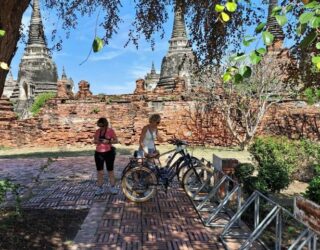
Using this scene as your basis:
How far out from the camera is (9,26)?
3.55 m

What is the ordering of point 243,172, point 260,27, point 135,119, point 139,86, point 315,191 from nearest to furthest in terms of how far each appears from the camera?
1. point 260,27
2. point 315,191
3. point 243,172
4. point 135,119
5. point 139,86

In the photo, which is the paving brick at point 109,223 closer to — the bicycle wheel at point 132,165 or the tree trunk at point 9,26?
the bicycle wheel at point 132,165

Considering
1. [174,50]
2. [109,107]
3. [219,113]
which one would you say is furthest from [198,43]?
[174,50]

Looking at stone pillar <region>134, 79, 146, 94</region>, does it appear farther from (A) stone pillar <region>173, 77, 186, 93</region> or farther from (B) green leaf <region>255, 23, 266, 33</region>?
(B) green leaf <region>255, 23, 266, 33</region>

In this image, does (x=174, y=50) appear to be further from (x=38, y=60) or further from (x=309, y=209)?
(x=309, y=209)

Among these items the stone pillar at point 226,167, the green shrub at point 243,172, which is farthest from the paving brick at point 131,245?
the green shrub at point 243,172

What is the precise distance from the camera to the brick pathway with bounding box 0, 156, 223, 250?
5117 millimetres

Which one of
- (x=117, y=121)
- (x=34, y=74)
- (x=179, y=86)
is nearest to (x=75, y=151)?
(x=117, y=121)

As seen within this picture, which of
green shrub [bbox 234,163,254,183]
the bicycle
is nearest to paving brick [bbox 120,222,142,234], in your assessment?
the bicycle

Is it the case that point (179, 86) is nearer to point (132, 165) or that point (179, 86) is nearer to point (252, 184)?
point (252, 184)

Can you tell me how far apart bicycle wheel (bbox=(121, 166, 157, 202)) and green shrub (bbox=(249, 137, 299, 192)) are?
212cm

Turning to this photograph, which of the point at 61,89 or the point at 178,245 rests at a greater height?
the point at 61,89

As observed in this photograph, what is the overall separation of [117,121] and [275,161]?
11.1m

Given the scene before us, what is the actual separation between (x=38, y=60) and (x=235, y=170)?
87.0ft
